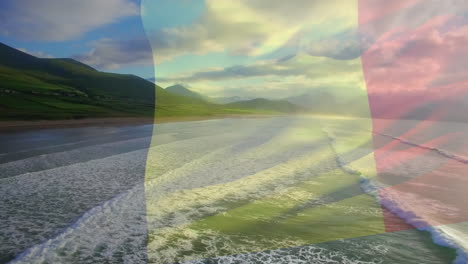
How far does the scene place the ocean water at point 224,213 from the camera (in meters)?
8.01

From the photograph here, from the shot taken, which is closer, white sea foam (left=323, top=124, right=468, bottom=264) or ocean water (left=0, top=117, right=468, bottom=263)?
ocean water (left=0, top=117, right=468, bottom=263)

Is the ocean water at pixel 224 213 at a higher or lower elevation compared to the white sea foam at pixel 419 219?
lower

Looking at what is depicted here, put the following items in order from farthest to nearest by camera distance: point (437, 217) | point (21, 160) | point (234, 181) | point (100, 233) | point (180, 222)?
point (21, 160)
point (234, 181)
point (437, 217)
point (180, 222)
point (100, 233)

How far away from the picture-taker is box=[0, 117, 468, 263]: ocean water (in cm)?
801

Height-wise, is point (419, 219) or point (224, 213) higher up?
point (419, 219)

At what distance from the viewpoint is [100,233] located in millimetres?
9188

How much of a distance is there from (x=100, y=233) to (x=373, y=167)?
1867cm

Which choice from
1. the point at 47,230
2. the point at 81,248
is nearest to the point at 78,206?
the point at 47,230

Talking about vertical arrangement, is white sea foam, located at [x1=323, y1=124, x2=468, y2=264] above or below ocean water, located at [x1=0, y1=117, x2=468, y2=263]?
above

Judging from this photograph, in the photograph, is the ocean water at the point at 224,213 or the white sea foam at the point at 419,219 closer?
the ocean water at the point at 224,213

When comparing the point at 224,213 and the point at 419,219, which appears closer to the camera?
the point at 419,219

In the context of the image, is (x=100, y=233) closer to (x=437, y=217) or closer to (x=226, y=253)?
(x=226, y=253)

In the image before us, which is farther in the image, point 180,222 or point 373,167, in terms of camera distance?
point 373,167

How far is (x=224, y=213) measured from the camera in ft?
37.3
